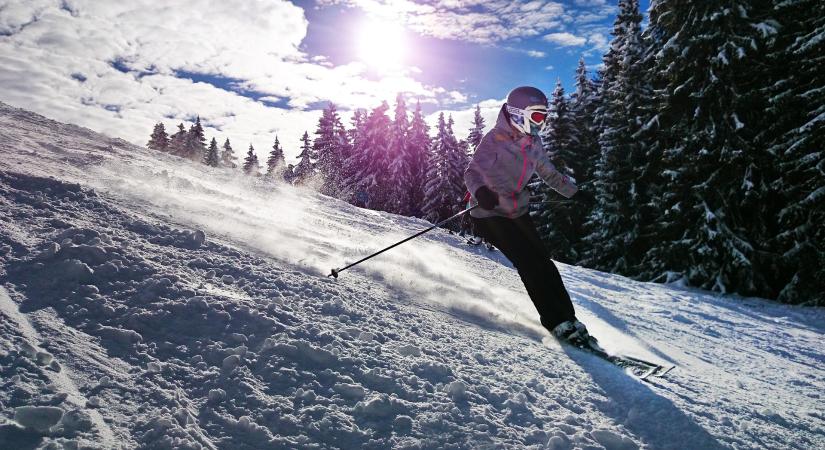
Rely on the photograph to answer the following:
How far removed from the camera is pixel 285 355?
2.86 metres

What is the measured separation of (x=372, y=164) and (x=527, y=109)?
42182mm

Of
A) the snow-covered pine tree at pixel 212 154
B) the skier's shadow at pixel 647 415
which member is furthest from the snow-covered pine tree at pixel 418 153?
the skier's shadow at pixel 647 415

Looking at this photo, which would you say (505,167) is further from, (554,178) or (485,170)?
(554,178)

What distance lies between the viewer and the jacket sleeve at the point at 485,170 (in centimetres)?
479

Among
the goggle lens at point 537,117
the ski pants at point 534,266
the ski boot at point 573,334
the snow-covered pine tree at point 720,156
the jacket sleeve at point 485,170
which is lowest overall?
the ski boot at point 573,334

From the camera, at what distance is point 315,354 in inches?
114

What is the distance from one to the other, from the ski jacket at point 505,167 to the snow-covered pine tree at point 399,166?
131 feet

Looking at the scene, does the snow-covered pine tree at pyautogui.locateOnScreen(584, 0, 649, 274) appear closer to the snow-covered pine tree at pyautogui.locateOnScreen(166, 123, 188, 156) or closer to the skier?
the skier

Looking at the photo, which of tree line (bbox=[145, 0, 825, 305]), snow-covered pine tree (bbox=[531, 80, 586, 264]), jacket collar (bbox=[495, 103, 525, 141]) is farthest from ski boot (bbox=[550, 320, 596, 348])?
snow-covered pine tree (bbox=[531, 80, 586, 264])

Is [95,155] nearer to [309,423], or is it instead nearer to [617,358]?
[309,423]

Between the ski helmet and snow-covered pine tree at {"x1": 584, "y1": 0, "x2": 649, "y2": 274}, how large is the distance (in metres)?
20.6

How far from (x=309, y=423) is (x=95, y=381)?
1.05 meters

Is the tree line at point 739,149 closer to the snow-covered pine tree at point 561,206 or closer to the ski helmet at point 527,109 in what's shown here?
the ski helmet at point 527,109

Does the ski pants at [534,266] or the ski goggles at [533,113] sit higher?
the ski goggles at [533,113]
